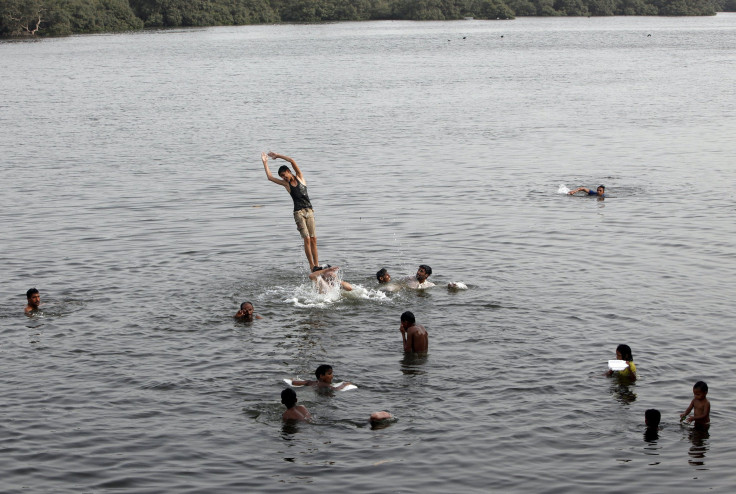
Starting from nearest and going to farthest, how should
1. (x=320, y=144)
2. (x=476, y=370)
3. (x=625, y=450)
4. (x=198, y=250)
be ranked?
(x=625, y=450) → (x=476, y=370) → (x=198, y=250) → (x=320, y=144)

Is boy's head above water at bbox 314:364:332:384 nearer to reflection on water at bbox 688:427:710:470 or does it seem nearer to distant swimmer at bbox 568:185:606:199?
reflection on water at bbox 688:427:710:470

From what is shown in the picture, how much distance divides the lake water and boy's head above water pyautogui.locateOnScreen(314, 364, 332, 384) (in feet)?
1.14

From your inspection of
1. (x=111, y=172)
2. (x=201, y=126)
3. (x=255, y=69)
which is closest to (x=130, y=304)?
→ (x=111, y=172)

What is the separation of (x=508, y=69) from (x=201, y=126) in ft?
123

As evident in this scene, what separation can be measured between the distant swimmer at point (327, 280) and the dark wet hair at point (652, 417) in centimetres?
820

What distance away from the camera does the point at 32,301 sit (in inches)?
805

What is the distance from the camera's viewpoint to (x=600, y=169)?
37.0 metres

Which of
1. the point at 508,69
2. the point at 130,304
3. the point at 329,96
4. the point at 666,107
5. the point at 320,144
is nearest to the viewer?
the point at 130,304

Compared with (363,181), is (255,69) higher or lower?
higher

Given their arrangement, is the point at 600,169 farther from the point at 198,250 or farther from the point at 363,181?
the point at 198,250

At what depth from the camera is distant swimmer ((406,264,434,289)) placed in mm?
21266

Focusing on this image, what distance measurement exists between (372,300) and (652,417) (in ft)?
26.8

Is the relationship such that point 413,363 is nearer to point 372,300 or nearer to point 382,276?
point 372,300

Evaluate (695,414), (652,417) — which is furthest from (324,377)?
(695,414)
